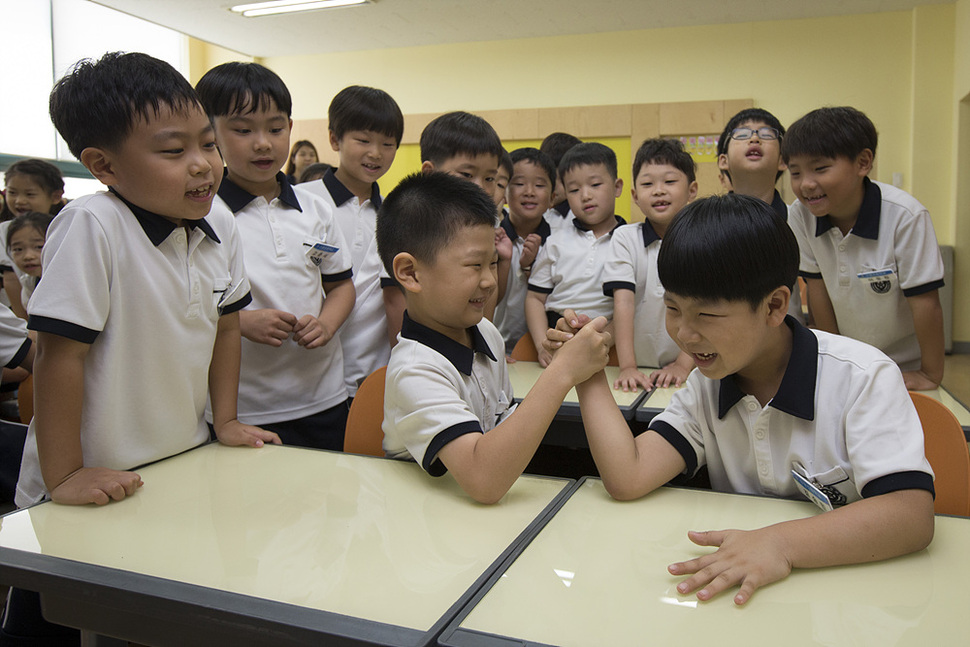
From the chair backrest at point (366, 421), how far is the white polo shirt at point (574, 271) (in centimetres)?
112

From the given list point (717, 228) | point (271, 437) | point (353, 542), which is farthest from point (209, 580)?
point (717, 228)

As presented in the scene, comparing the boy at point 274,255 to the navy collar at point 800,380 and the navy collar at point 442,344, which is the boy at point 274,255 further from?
the navy collar at point 800,380

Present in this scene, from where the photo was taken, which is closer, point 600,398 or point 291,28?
point 600,398

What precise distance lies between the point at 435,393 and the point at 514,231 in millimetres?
1677

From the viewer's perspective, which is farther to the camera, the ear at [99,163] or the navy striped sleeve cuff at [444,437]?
the ear at [99,163]

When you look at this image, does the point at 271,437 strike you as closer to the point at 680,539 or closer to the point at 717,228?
the point at 680,539

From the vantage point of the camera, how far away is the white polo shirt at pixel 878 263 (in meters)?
1.93

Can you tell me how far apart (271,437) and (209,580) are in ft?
2.03

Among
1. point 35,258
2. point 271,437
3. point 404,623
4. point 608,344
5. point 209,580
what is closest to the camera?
point 404,623

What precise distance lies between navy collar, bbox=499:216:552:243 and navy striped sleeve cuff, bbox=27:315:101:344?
177cm

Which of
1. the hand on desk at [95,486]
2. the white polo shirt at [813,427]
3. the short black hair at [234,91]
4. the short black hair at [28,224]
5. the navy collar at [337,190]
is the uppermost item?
the short black hair at [234,91]

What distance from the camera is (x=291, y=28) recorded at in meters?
6.93

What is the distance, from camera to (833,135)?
75.0 inches

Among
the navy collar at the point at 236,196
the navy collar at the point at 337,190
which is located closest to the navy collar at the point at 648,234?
the navy collar at the point at 337,190
